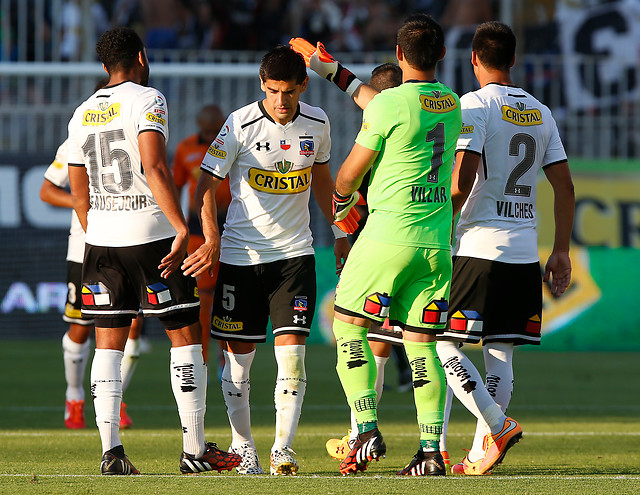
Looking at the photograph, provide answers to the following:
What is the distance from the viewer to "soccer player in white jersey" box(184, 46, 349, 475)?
18.7 ft

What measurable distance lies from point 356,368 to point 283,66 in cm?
160

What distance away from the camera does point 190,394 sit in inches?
219

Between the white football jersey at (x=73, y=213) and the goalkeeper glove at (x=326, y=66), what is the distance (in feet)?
8.32

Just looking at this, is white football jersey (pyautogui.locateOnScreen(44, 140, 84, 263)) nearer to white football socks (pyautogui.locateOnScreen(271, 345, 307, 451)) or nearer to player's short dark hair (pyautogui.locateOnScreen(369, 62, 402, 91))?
player's short dark hair (pyautogui.locateOnScreen(369, 62, 402, 91))


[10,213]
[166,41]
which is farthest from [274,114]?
[166,41]

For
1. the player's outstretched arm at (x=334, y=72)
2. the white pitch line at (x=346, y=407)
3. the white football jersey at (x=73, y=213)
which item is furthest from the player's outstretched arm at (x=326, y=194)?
the white pitch line at (x=346, y=407)

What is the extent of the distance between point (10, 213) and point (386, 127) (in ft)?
32.1

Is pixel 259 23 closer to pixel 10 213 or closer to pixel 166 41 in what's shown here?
pixel 166 41

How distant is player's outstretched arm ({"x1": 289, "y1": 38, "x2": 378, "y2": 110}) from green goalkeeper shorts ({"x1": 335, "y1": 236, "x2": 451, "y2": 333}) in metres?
0.86

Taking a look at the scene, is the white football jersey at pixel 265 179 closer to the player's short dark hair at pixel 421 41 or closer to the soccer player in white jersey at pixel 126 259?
the soccer player in white jersey at pixel 126 259

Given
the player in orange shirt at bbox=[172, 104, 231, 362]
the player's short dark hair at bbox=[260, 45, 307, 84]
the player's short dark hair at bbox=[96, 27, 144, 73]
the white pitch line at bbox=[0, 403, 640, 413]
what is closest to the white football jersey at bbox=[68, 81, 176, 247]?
the player's short dark hair at bbox=[96, 27, 144, 73]

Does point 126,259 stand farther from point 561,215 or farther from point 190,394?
point 561,215

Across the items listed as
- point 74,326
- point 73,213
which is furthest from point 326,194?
point 74,326

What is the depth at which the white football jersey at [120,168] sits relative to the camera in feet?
18.0
